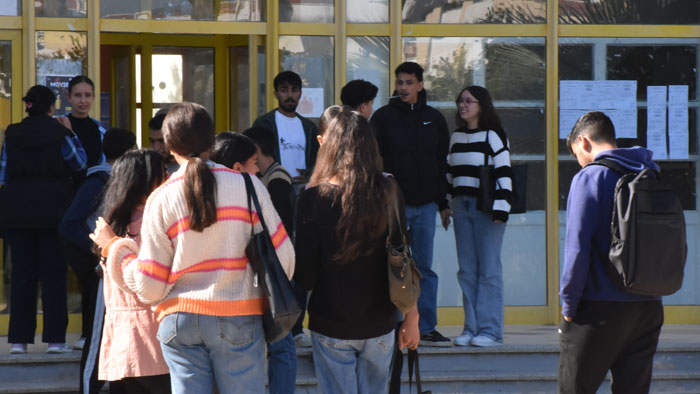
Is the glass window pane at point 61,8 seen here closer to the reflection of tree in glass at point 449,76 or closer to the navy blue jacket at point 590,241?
the reflection of tree in glass at point 449,76

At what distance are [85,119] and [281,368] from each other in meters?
2.53

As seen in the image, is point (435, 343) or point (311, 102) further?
point (311, 102)

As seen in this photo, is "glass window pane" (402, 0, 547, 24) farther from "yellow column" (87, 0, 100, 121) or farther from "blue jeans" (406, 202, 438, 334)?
"yellow column" (87, 0, 100, 121)

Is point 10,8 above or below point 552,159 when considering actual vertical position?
above

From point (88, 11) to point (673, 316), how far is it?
504 cm

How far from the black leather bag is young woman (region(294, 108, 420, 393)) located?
0.28 meters

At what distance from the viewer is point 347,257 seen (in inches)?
172

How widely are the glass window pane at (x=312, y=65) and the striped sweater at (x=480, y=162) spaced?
4.49 ft

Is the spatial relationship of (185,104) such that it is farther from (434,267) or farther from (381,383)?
(434,267)

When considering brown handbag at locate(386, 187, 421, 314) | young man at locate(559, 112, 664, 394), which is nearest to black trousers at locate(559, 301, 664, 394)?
young man at locate(559, 112, 664, 394)

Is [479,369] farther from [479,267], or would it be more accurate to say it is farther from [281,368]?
[281,368]

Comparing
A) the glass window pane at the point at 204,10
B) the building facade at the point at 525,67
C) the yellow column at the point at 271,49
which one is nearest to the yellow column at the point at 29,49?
the building facade at the point at 525,67

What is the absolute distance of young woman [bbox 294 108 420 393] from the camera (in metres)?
4.37

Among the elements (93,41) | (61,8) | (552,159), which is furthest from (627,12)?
(61,8)
